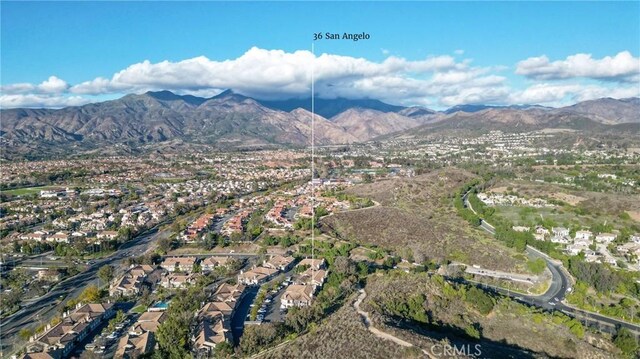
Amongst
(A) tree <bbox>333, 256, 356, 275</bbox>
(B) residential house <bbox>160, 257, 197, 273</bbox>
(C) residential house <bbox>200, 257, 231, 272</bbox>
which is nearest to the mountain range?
(B) residential house <bbox>160, 257, 197, 273</bbox>

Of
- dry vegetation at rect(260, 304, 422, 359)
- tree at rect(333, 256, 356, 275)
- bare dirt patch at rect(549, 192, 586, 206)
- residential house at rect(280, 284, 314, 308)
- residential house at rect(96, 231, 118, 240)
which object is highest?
→ dry vegetation at rect(260, 304, 422, 359)

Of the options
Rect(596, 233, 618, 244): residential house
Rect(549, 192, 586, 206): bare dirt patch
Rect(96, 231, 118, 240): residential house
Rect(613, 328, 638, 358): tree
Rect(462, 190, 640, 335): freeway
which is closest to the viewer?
Rect(613, 328, 638, 358): tree

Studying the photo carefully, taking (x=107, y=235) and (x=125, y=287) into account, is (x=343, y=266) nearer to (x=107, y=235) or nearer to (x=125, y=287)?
(x=125, y=287)

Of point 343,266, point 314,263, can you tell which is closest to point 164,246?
point 314,263

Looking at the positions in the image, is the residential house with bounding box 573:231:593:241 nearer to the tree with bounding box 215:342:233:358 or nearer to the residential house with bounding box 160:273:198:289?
the residential house with bounding box 160:273:198:289

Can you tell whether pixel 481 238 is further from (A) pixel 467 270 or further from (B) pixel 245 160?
(B) pixel 245 160

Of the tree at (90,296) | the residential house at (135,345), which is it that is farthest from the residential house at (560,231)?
the tree at (90,296)
